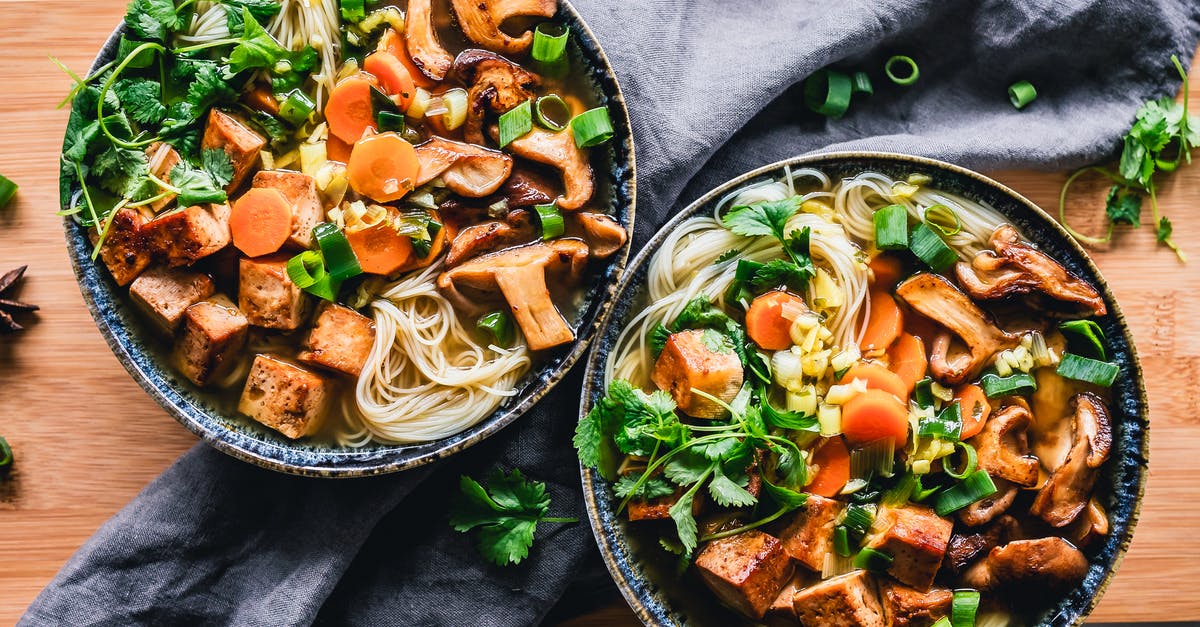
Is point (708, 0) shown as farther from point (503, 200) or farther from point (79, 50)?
point (79, 50)

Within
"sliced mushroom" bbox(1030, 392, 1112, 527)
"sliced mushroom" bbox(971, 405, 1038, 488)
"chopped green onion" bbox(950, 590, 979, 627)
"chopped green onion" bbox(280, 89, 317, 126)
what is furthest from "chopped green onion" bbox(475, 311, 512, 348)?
"sliced mushroom" bbox(1030, 392, 1112, 527)

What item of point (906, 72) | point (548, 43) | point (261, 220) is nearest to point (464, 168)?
point (548, 43)

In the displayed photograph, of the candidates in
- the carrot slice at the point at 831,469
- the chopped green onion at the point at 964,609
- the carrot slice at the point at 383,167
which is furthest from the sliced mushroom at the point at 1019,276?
the carrot slice at the point at 383,167

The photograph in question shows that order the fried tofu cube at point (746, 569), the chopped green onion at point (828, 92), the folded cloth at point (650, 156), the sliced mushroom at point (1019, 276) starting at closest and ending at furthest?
the fried tofu cube at point (746, 569), the sliced mushroom at point (1019, 276), the folded cloth at point (650, 156), the chopped green onion at point (828, 92)

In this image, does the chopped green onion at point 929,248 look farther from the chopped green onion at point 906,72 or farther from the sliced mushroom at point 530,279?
the sliced mushroom at point 530,279

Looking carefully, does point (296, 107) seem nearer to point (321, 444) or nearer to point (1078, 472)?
point (321, 444)

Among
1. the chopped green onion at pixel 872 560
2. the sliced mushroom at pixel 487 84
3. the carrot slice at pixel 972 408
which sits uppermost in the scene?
the sliced mushroom at pixel 487 84

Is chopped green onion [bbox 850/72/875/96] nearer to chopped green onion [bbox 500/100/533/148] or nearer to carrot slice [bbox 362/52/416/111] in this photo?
chopped green onion [bbox 500/100/533/148]

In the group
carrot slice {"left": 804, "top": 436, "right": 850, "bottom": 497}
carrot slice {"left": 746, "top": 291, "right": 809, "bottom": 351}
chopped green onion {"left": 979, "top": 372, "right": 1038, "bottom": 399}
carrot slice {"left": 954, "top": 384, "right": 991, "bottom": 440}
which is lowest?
carrot slice {"left": 804, "top": 436, "right": 850, "bottom": 497}
